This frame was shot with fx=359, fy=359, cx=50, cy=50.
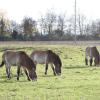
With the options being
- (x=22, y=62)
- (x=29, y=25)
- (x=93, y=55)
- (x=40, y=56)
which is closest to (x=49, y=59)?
(x=40, y=56)

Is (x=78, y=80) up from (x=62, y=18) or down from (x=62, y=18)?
down

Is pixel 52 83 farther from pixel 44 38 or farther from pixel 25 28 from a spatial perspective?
pixel 25 28

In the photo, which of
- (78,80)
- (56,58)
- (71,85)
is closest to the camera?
(71,85)

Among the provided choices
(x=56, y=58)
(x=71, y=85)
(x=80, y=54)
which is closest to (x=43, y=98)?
(x=71, y=85)

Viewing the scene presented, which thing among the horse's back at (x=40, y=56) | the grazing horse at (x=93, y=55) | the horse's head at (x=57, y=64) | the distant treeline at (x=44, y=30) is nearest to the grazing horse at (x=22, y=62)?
the horse's head at (x=57, y=64)

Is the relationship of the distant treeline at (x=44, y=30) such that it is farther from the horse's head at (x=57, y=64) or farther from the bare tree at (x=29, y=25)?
the horse's head at (x=57, y=64)

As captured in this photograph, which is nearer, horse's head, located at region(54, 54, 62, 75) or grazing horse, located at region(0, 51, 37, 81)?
grazing horse, located at region(0, 51, 37, 81)

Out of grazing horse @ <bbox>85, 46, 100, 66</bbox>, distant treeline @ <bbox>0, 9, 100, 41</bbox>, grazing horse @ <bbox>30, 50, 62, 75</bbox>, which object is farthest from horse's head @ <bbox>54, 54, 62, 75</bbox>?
distant treeline @ <bbox>0, 9, 100, 41</bbox>

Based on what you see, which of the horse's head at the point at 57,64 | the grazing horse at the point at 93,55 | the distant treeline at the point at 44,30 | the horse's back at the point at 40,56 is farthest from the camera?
the distant treeline at the point at 44,30

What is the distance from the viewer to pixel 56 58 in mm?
22094

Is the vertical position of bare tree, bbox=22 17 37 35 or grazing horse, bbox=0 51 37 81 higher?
bare tree, bbox=22 17 37 35

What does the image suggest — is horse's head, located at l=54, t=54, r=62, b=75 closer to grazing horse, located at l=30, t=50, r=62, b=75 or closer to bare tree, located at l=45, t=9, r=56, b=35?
grazing horse, located at l=30, t=50, r=62, b=75

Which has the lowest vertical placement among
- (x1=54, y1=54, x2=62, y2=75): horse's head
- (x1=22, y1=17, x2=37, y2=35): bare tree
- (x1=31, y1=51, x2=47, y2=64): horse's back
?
(x1=54, y1=54, x2=62, y2=75): horse's head

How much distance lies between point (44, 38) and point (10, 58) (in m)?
65.3
